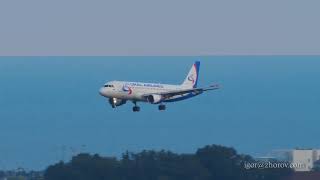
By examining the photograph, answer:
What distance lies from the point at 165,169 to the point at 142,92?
15.2 m

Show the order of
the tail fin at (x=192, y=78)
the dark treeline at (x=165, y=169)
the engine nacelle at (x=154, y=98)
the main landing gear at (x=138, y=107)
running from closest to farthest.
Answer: the dark treeline at (x=165, y=169) < the main landing gear at (x=138, y=107) < the engine nacelle at (x=154, y=98) < the tail fin at (x=192, y=78)

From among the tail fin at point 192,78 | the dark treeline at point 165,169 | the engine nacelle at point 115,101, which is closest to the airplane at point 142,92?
the engine nacelle at point 115,101

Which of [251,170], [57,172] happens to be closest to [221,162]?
[251,170]

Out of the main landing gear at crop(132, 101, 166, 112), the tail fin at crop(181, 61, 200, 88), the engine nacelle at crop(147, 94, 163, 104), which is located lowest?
the main landing gear at crop(132, 101, 166, 112)

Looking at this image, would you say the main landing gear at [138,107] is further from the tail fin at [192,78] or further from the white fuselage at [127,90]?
the tail fin at [192,78]

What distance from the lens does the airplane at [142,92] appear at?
92438 millimetres

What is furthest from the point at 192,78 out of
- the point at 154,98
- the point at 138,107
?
the point at 138,107

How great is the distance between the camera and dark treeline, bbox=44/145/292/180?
7731 centimetres

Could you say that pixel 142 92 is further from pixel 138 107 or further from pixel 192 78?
pixel 192 78

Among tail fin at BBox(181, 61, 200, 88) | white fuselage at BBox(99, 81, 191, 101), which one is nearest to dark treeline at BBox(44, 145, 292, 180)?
white fuselage at BBox(99, 81, 191, 101)

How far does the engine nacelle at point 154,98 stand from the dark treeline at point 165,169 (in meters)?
12.4

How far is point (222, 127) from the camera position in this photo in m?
164

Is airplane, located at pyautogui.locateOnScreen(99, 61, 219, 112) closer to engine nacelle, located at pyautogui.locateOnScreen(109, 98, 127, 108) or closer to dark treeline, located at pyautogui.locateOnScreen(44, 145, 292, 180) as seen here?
engine nacelle, located at pyautogui.locateOnScreen(109, 98, 127, 108)

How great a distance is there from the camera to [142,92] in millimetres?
93312
